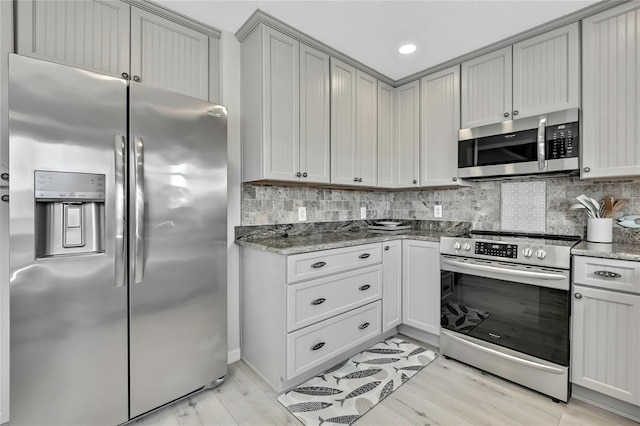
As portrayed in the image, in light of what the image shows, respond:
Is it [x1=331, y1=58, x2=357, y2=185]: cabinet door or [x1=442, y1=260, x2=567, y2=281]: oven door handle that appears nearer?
[x1=442, y1=260, x2=567, y2=281]: oven door handle

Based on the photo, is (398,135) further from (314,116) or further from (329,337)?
(329,337)

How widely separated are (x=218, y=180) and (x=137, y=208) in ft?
1.60

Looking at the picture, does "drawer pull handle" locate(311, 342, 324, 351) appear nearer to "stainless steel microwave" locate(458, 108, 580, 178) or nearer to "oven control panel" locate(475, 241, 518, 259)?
"oven control panel" locate(475, 241, 518, 259)

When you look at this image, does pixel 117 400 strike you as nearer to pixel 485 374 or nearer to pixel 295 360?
pixel 295 360

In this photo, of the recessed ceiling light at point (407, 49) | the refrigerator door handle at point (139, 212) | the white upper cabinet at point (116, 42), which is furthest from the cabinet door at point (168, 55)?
the recessed ceiling light at point (407, 49)

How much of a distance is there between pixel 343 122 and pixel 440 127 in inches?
37.4

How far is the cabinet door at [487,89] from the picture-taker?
233cm

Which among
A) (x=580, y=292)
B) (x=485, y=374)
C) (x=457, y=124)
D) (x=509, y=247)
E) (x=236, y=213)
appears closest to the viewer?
(x=580, y=292)

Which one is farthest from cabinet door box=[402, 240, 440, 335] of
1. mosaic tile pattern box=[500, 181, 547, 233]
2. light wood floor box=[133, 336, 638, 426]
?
mosaic tile pattern box=[500, 181, 547, 233]

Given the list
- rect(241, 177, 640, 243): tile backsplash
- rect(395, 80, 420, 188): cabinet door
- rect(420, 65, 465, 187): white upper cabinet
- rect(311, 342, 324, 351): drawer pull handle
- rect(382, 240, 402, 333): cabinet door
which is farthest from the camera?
rect(395, 80, 420, 188): cabinet door

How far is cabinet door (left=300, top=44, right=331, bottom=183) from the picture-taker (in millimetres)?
2270

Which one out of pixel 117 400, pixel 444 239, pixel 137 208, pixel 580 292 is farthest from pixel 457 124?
pixel 117 400

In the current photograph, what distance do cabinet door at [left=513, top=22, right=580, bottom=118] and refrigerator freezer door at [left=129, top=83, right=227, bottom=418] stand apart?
89.8 inches

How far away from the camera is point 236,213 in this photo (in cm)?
227
